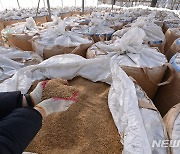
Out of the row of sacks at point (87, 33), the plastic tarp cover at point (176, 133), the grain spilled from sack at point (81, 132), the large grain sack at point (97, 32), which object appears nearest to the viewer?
the plastic tarp cover at point (176, 133)

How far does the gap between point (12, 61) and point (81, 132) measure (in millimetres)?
894

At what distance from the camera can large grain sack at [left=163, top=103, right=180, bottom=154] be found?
614mm

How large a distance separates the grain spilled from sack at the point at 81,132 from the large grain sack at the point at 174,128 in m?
0.21

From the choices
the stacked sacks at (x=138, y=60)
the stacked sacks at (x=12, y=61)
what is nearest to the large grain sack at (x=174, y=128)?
the stacked sacks at (x=138, y=60)

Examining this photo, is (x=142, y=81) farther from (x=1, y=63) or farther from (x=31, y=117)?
(x=1, y=63)

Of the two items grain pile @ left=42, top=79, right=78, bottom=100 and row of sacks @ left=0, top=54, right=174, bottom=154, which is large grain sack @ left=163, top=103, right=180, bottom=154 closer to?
row of sacks @ left=0, top=54, right=174, bottom=154

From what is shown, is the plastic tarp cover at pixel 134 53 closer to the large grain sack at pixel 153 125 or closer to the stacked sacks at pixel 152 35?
the large grain sack at pixel 153 125

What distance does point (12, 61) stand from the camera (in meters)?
1.37

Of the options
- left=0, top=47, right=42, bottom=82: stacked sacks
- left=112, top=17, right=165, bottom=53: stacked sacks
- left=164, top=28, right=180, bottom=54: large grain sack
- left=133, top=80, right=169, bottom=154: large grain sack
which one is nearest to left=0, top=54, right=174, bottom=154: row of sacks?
left=133, top=80, right=169, bottom=154: large grain sack

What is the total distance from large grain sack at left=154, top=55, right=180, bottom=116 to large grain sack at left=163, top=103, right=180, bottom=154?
462mm

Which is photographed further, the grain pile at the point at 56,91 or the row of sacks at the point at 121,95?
the grain pile at the point at 56,91

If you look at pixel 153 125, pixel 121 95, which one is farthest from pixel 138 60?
pixel 153 125

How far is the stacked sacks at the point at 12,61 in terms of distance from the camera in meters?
1.26

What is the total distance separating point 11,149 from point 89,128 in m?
0.42
